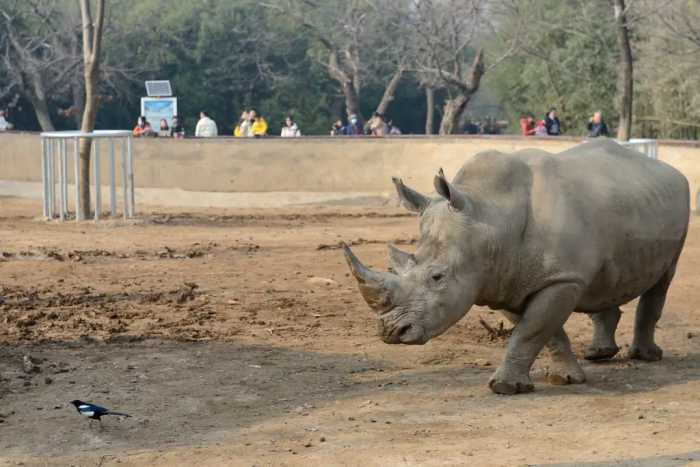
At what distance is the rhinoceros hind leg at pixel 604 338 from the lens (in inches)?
394

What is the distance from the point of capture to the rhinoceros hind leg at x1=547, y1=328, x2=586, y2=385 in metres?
9.07

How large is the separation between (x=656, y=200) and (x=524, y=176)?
3.60ft

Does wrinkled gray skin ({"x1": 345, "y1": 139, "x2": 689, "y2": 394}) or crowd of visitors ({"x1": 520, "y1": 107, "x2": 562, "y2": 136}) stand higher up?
wrinkled gray skin ({"x1": 345, "y1": 139, "x2": 689, "y2": 394})

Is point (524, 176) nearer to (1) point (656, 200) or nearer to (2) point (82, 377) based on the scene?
(1) point (656, 200)

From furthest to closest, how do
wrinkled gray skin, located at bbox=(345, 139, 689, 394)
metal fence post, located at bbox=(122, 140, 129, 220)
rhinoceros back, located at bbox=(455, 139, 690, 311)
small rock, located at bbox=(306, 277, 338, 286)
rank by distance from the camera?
metal fence post, located at bbox=(122, 140, 129, 220)
small rock, located at bbox=(306, 277, 338, 286)
rhinoceros back, located at bbox=(455, 139, 690, 311)
wrinkled gray skin, located at bbox=(345, 139, 689, 394)

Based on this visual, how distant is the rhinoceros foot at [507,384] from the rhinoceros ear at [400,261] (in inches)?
35.3

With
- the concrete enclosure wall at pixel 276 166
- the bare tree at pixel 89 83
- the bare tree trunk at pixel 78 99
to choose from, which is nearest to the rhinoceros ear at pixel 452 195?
the bare tree at pixel 89 83

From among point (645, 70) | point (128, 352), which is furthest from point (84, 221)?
point (645, 70)

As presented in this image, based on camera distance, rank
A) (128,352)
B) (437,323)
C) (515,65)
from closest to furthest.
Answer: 1. (437,323)
2. (128,352)
3. (515,65)

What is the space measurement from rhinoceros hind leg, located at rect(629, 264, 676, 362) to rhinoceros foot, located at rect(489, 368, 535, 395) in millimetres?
1550

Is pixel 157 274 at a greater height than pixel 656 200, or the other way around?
pixel 656 200

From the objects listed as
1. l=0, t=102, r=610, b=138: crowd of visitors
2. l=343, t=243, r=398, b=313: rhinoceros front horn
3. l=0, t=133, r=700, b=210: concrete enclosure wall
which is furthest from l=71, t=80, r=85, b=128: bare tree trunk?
l=343, t=243, r=398, b=313: rhinoceros front horn

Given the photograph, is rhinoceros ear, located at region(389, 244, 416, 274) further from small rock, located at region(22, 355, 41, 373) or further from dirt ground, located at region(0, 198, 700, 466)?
small rock, located at region(22, 355, 41, 373)

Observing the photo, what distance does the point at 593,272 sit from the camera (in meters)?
9.00
